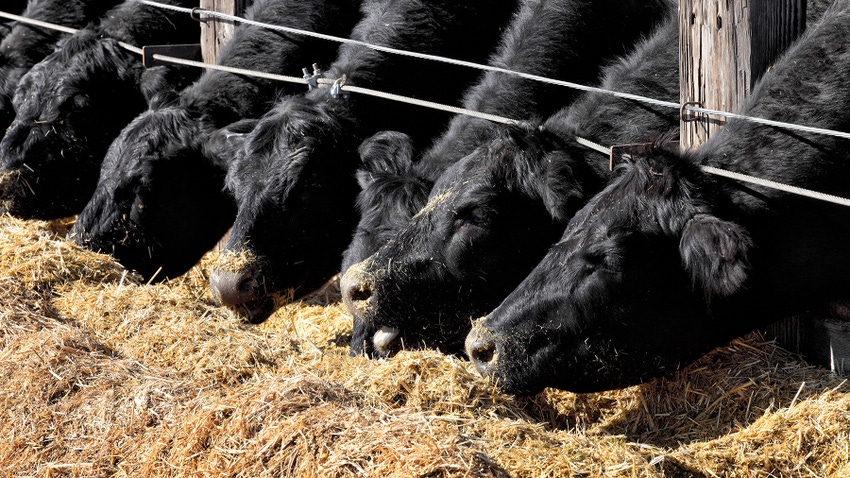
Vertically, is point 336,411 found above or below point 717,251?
below

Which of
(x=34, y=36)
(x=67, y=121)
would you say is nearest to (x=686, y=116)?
(x=67, y=121)

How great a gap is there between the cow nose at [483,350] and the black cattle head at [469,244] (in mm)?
543

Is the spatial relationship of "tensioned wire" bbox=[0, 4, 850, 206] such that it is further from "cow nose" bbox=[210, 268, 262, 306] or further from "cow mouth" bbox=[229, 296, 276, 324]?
"cow mouth" bbox=[229, 296, 276, 324]

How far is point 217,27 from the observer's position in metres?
7.48

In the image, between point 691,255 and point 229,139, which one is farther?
point 229,139

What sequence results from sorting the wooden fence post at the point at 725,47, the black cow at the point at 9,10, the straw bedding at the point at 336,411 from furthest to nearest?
the black cow at the point at 9,10, the wooden fence post at the point at 725,47, the straw bedding at the point at 336,411

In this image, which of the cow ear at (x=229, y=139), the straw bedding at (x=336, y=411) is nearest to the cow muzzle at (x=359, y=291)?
the straw bedding at (x=336, y=411)

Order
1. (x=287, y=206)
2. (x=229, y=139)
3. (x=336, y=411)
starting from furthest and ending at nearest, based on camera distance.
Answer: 1. (x=229, y=139)
2. (x=287, y=206)
3. (x=336, y=411)

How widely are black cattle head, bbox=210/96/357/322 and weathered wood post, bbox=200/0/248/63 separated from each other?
1.61m

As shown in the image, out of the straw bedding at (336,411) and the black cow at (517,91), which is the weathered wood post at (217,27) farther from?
the straw bedding at (336,411)

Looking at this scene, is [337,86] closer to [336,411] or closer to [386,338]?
[386,338]

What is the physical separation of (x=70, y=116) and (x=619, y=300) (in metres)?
5.21

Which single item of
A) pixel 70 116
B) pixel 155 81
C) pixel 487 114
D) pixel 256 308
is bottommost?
pixel 256 308

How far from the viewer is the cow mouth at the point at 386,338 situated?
16.2 feet
